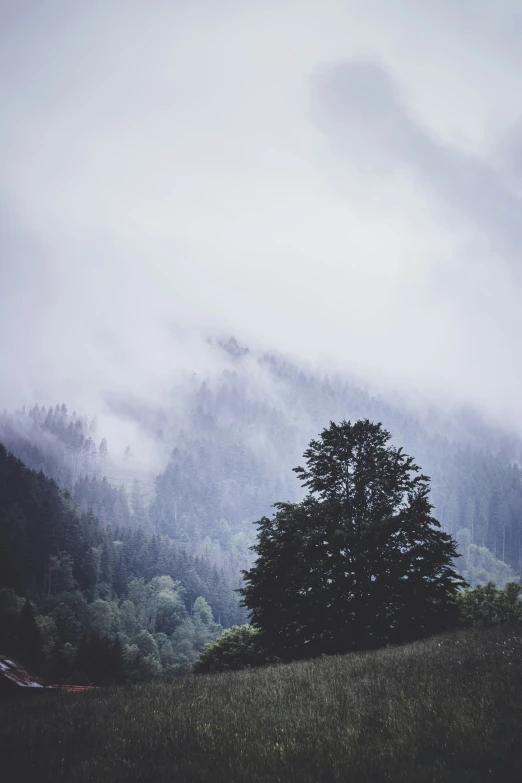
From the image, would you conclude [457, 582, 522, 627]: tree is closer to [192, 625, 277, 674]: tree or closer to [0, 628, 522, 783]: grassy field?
[192, 625, 277, 674]: tree

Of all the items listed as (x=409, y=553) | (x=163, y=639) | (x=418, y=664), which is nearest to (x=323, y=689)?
(x=418, y=664)

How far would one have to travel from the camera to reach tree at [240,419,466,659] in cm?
2320

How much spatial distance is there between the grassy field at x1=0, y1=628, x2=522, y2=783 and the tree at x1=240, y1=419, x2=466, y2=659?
534 inches

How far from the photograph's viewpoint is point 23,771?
5.70 meters

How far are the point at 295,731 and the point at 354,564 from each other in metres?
18.7

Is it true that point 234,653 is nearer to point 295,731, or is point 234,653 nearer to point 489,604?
point 489,604

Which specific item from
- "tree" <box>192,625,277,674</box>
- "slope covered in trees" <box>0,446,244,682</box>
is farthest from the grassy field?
"slope covered in trees" <box>0,446,244,682</box>

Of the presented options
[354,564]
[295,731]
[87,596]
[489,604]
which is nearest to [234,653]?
[354,564]

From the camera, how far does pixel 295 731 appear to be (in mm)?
6812

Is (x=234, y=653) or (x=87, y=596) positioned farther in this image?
(x=87, y=596)

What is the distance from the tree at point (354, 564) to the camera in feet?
76.1

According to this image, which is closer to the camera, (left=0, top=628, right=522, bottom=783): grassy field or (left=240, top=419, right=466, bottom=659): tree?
(left=0, top=628, right=522, bottom=783): grassy field

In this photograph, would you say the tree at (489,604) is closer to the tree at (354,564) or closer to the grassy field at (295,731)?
the tree at (354,564)

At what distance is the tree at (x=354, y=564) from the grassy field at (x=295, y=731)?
13560mm
